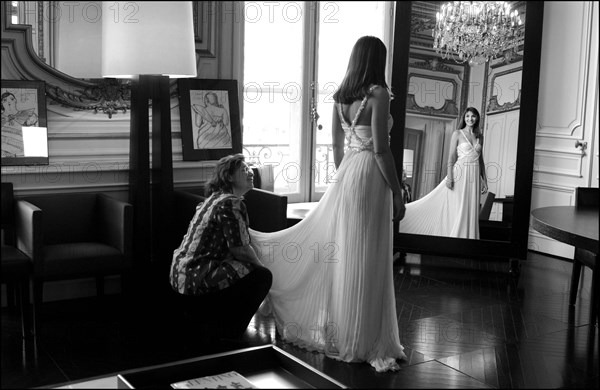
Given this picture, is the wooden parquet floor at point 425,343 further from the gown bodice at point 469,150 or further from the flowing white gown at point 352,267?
the gown bodice at point 469,150

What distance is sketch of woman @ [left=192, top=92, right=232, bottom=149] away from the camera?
13.5 ft

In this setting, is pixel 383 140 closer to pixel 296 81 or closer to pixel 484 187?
pixel 296 81

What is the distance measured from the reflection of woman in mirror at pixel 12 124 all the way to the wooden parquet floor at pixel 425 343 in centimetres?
86

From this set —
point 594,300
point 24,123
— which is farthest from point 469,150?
point 24,123

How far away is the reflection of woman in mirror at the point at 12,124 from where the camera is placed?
3775 millimetres

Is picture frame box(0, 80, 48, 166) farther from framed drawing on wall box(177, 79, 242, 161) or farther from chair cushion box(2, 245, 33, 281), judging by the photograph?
framed drawing on wall box(177, 79, 242, 161)

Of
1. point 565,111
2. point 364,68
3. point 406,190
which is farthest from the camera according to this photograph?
Result: point 565,111

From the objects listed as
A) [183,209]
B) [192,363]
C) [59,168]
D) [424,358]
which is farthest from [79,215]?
[424,358]

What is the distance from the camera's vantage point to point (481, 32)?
5320mm

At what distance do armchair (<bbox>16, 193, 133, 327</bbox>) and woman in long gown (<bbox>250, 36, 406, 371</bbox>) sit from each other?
1052 millimetres

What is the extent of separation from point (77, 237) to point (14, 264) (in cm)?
64

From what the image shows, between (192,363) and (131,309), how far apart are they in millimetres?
1025

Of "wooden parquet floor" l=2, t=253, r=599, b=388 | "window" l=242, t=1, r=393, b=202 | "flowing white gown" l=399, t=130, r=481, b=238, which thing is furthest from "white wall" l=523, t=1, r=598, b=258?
"window" l=242, t=1, r=393, b=202

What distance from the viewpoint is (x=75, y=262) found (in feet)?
13.0
